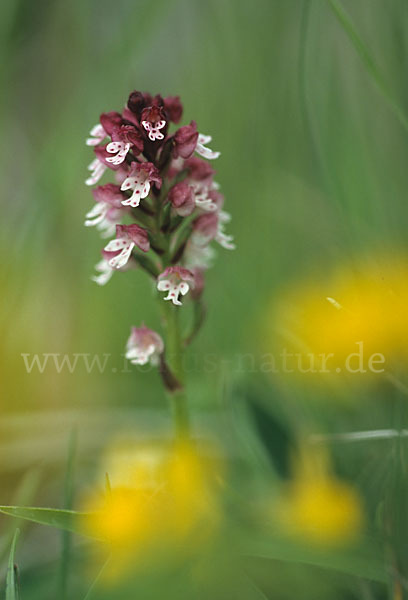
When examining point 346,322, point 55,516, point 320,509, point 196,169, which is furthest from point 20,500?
point 346,322

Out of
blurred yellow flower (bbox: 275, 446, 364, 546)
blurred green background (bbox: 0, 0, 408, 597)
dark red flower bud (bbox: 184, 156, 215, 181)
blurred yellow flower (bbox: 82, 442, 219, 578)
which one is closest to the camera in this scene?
blurred yellow flower (bbox: 82, 442, 219, 578)

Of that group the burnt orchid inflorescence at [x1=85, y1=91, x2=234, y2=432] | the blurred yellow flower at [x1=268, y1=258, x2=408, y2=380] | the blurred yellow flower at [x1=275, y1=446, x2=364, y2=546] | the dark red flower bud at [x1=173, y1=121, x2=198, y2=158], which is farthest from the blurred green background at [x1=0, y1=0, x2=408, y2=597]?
the dark red flower bud at [x1=173, y1=121, x2=198, y2=158]

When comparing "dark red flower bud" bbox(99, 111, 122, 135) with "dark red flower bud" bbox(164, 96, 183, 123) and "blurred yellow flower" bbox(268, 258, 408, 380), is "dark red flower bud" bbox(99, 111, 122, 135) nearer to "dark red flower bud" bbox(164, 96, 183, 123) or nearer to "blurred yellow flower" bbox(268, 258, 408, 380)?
"dark red flower bud" bbox(164, 96, 183, 123)

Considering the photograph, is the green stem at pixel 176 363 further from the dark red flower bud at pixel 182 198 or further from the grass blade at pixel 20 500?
the grass blade at pixel 20 500

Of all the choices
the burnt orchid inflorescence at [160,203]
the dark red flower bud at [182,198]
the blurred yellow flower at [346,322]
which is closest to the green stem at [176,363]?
the burnt orchid inflorescence at [160,203]

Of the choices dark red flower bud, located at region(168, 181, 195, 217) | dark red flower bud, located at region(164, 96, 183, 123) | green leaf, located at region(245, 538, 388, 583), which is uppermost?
dark red flower bud, located at region(164, 96, 183, 123)

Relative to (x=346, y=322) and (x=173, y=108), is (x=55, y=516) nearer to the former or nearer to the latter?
(x=173, y=108)
